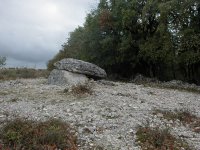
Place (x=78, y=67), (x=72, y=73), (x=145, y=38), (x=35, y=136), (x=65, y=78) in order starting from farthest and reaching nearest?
(x=145, y=38) < (x=78, y=67) < (x=72, y=73) < (x=65, y=78) < (x=35, y=136)

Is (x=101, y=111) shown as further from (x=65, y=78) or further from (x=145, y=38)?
(x=145, y=38)

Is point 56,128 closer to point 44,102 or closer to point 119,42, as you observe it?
point 44,102

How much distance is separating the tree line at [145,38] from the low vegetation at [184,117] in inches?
607

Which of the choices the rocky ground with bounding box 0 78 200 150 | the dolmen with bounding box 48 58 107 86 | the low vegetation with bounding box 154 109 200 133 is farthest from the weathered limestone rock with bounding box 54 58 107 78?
the low vegetation with bounding box 154 109 200 133

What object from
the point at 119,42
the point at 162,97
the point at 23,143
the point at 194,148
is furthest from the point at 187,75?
the point at 23,143

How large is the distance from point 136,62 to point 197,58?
34.4 feet

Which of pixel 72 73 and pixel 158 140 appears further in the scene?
pixel 72 73

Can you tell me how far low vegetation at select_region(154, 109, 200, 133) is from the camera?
1859cm

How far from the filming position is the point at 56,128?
15.3 meters

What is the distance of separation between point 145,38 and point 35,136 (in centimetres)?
2987

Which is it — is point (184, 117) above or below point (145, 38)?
below

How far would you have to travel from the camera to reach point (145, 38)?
42594 mm

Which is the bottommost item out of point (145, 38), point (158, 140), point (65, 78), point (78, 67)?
point (158, 140)

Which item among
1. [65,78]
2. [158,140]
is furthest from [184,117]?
[65,78]
